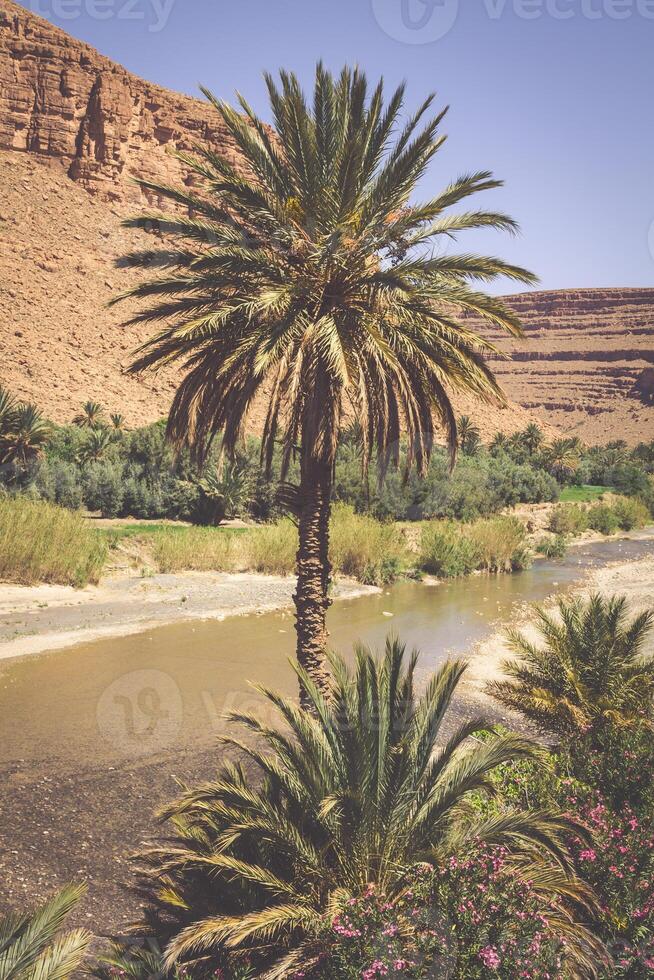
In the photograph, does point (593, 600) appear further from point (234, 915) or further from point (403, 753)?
point (234, 915)

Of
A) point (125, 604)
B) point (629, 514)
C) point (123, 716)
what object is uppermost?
point (629, 514)

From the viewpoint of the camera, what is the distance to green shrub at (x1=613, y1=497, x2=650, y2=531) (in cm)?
4009

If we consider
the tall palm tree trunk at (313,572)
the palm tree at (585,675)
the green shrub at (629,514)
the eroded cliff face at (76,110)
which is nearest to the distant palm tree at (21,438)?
the tall palm tree trunk at (313,572)

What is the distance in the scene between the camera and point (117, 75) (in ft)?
219

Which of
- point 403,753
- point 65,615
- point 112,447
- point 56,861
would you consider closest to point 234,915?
point 403,753

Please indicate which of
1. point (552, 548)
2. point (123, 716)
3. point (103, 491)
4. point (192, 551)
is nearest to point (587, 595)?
point (552, 548)

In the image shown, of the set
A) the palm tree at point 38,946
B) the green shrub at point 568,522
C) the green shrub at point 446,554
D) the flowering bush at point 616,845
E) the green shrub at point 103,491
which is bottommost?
the flowering bush at point 616,845

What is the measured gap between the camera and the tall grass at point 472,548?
2433cm

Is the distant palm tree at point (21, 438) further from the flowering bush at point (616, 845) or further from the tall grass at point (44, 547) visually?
the flowering bush at point (616, 845)

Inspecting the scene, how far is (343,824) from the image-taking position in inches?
178

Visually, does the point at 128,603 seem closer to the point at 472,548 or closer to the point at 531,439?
the point at 472,548

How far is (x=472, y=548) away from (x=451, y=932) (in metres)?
22.3

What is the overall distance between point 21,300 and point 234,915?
52035mm

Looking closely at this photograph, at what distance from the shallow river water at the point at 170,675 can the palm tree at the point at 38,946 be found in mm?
2137
